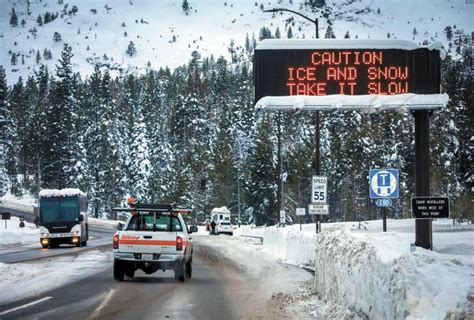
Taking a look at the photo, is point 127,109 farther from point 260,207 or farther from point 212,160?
point 260,207

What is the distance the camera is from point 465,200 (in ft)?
198

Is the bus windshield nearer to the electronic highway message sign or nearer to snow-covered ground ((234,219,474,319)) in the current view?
the electronic highway message sign

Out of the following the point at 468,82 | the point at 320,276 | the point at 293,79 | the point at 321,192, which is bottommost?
the point at 320,276

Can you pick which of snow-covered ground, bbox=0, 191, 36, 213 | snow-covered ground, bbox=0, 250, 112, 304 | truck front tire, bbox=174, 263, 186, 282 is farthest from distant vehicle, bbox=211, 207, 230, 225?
truck front tire, bbox=174, 263, 186, 282

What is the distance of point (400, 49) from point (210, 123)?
133 meters

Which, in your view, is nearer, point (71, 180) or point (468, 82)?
point (468, 82)

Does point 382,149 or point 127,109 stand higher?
point 127,109

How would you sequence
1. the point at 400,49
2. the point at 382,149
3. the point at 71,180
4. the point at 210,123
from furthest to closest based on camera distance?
the point at 210,123
the point at 71,180
the point at 382,149
the point at 400,49

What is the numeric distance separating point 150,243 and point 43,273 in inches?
175

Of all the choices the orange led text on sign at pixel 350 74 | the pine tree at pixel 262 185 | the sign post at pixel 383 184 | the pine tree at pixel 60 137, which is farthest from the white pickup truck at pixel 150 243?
the pine tree at pixel 60 137

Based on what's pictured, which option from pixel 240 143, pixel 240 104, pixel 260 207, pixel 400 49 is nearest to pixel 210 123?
pixel 240 104

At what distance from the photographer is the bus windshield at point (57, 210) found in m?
44.8

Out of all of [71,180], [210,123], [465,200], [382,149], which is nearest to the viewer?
→ [465,200]

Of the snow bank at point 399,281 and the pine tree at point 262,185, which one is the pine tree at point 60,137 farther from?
the snow bank at point 399,281
